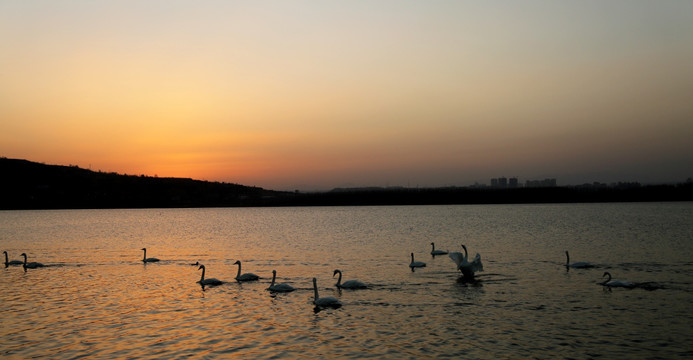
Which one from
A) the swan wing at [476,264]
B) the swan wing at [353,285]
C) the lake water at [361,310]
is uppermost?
the swan wing at [476,264]

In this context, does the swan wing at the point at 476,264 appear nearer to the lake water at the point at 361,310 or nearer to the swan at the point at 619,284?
the lake water at the point at 361,310

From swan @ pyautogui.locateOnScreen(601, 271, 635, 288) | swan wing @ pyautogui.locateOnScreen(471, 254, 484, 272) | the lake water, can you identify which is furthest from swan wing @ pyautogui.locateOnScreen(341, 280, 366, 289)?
swan @ pyautogui.locateOnScreen(601, 271, 635, 288)

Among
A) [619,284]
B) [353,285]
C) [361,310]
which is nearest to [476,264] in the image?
[619,284]

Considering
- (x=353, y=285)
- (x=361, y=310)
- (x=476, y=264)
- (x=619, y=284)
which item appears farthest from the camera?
(x=476, y=264)

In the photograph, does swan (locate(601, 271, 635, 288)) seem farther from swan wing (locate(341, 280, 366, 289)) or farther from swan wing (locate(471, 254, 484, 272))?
swan wing (locate(341, 280, 366, 289))

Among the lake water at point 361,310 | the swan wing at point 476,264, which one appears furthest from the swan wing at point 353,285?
the swan wing at point 476,264

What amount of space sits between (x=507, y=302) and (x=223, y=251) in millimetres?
25286

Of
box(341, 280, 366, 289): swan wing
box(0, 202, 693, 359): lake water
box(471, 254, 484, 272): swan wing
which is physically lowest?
box(0, 202, 693, 359): lake water

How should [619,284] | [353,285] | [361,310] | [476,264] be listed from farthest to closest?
1. [476,264]
2. [353,285]
3. [619,284]
4. [361,310]

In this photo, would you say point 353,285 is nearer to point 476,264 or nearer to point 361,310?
point 361,310

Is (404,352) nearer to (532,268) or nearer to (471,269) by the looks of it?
(471,269)

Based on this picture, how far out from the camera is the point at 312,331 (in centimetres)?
1591

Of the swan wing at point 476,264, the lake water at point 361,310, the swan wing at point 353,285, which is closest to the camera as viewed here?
the lake water at point 361,310

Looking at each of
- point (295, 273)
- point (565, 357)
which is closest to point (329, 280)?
point (295, 273)
